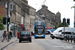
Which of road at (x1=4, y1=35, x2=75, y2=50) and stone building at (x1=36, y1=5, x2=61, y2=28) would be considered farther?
stone building at (x1=36, y1=5, x2=61, y2=28)

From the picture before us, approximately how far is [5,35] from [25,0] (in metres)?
74.3

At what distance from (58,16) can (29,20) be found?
74.9 metres

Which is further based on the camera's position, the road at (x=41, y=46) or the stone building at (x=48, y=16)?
the stone building at (x=48, y=16)

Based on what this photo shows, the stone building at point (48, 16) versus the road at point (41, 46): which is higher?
the stone building at point (48, 16)

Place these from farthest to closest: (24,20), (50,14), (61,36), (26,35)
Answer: (50,14)
(24,20)
(61,36)
(26,35)

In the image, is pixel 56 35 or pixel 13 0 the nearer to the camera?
pixel 56 35

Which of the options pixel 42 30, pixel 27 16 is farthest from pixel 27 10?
pixel 42 30

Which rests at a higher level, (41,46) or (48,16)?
(48,16)

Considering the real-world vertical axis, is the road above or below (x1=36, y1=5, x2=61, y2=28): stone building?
below

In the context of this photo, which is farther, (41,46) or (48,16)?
(48,16)

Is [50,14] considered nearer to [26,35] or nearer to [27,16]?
Answer: [27,16]

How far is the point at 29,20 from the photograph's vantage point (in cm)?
10794

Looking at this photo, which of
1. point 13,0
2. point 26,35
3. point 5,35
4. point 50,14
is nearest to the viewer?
point 26,35

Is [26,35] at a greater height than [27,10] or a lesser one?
lesser
